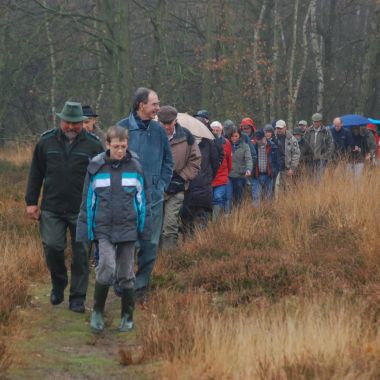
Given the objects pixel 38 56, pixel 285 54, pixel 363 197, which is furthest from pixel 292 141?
pixel 285 54

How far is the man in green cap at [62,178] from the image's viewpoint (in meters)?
8.11

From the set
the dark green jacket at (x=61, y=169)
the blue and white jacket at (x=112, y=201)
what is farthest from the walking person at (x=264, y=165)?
the blue and white jacket at (x=112, y=201)

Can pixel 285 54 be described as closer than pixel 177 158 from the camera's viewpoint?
No

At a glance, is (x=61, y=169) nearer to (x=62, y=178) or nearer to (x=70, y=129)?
(x=62, y=178)

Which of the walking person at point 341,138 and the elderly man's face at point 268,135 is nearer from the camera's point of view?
the elderly man's face at point 268,135

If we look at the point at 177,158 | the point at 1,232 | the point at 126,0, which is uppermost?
the point at 126,0

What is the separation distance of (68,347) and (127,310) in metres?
0.69

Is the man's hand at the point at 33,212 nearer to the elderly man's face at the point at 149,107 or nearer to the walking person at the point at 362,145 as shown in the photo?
the elderly man's face at the point at 149,107

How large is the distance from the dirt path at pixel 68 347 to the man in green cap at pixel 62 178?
15.3 inches

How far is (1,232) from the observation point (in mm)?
12055

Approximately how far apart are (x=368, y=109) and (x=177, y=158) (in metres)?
19.9

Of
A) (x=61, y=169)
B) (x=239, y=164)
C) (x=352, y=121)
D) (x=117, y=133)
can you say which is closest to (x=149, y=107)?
(x=61, y=169)

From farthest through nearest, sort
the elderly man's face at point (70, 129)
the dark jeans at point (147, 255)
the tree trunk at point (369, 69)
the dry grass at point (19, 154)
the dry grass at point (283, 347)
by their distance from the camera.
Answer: the tree trunk at point (369, 69) < the dry grass at point (19, 154) < the dark jeans at point (147, 255) < the elderly man's face at point (70, 129) < the dry grass at point (283, 347)

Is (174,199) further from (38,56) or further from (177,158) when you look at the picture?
(38,56)
